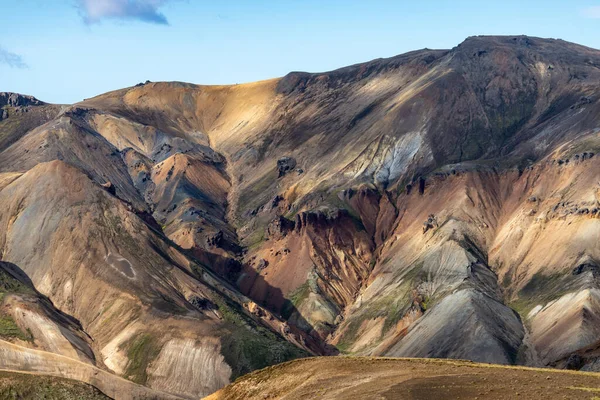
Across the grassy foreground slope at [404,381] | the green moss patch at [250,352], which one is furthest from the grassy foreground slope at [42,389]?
the green moss patch at [250,352]

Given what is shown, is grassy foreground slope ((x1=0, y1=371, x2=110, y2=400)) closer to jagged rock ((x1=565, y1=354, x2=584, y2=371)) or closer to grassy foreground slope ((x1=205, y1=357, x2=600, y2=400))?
grassy foreground slope ((x1=205, y1=357, x2=600, y2=400))

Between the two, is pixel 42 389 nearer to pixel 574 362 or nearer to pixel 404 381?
pixel 404 381

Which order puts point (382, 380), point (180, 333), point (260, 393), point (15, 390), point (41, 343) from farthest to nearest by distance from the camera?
point (180, 333), point (41, 343), point (15, 390), point (260, 393), point (382, 380)

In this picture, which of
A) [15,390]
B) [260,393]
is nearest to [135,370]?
[15,390]

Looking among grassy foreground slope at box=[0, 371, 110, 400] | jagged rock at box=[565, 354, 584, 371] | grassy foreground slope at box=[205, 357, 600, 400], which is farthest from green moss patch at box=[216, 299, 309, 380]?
grassy foreground slope at box=[205, 357, 600, 400]

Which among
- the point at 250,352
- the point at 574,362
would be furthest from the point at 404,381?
the point at 250,352

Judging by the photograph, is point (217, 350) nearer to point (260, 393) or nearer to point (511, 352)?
point (511, 352)
